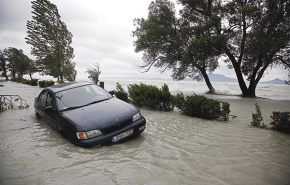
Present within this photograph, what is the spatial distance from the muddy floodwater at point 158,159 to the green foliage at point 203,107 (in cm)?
126

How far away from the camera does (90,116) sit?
3.53m

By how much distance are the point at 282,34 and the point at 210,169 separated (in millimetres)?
14246

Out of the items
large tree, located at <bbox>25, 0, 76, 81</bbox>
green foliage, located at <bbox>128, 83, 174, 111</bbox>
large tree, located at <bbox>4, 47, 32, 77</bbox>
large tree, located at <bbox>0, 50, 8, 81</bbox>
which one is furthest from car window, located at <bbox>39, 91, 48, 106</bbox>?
large tree, located at <bbox>0, 50, 8, 81</bbox>

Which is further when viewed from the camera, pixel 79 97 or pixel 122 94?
pixel 122 94

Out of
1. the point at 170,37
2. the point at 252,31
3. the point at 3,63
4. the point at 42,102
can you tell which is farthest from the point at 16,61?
A: the point at 252,31

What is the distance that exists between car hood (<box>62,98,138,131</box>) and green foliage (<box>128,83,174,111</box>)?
11.0ft

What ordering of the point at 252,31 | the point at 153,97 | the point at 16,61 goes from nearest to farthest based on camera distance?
the point at 153,97 < the point at 252,31 < the point at 16,61

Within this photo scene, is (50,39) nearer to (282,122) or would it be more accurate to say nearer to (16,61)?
(282,122)

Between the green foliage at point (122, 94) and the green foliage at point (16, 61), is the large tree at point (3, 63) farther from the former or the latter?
the green foliage at point (122, 94)

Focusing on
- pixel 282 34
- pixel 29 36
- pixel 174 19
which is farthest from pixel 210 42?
pixel 29 36

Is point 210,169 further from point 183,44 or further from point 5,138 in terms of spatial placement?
point 183,44

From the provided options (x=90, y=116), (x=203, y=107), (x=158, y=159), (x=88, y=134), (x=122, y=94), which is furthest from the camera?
(x=122, y=94)

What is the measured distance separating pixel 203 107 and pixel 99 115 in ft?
13.3

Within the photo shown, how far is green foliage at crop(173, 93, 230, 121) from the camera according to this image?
18.5ft
